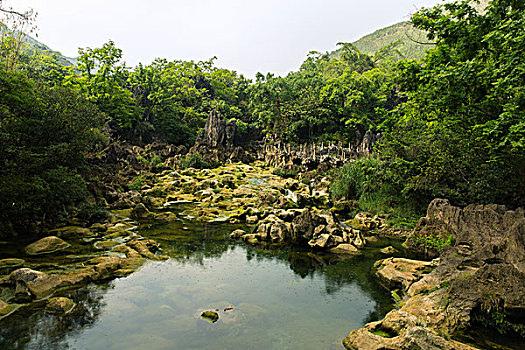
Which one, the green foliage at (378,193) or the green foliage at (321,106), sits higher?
the green foliage at (321,106)

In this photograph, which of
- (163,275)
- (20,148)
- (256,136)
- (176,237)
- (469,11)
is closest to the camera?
(163,275)

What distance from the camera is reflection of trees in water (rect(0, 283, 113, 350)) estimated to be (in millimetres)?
5750

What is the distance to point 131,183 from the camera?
74.2 ft

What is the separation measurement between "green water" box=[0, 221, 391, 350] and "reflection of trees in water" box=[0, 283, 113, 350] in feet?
0.06

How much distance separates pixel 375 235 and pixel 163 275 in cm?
1051

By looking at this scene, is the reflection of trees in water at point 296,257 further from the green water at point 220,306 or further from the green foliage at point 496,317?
the green foliage at point 496,317

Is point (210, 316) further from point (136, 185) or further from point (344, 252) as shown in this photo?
point (136, 185)

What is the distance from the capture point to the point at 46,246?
412 inches

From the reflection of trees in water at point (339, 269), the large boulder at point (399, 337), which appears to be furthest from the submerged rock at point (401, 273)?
the large boulder at point (399, 337)

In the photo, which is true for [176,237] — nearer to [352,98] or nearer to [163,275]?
[163,275]

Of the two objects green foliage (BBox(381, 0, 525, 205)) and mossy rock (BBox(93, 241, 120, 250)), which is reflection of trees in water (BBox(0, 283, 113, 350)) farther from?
green foliage (BBox(381, 0, 525, 205))

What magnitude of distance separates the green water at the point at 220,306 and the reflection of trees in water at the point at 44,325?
0.7 inches

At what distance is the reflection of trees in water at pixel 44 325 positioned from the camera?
5.75 meters

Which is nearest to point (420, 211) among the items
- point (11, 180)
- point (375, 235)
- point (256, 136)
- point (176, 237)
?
point (375, 235)
